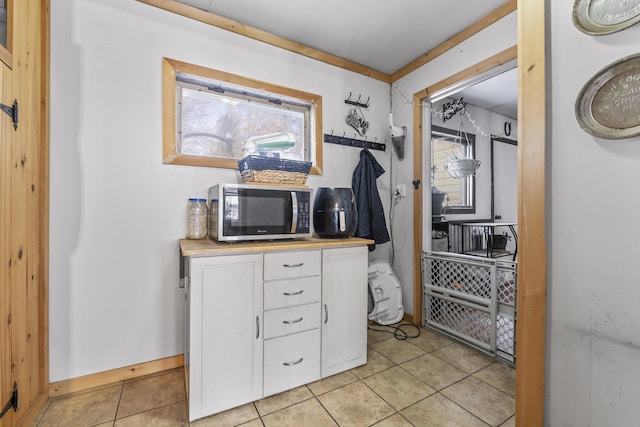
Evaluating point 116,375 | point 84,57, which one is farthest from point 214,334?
point 84,57

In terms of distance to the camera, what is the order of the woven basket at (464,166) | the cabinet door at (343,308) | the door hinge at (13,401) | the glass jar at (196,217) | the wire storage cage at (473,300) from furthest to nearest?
the woven basket at (464,166) < the wire storage cage at (473,300) < the glass jar at (196,217) < the cabinet door at (343,308) < the door hinge at (13,401)

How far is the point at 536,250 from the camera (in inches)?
39.9

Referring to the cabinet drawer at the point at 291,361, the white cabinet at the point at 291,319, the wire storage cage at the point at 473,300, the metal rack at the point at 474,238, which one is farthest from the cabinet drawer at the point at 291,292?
the metal rack at the point at 474,238

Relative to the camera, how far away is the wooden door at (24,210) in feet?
3.76

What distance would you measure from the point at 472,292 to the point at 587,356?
52.6 inches

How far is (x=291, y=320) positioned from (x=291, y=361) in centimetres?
24

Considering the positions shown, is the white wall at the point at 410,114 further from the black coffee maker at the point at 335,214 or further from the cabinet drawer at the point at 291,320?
the cabinet drawer at the point at 291,320

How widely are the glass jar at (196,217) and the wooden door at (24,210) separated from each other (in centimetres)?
72

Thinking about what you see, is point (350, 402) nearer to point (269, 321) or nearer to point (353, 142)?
point (269, 321)

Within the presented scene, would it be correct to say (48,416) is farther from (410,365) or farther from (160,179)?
(410,365)

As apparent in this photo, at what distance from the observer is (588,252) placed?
0.91 m

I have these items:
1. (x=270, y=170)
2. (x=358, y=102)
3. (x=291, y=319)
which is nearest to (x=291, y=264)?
(x=291, y=319)

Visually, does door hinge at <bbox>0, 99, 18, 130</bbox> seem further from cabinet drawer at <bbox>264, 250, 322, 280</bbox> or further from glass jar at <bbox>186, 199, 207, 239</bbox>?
cabinet drawer at <bbox>264, 250, 322, 280</bbox>

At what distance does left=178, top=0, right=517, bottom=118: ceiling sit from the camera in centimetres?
193
